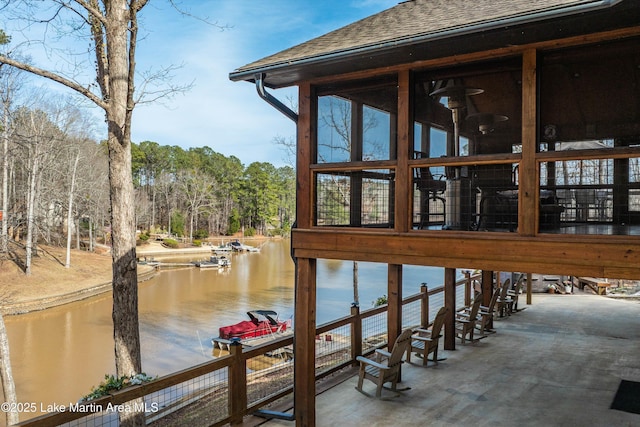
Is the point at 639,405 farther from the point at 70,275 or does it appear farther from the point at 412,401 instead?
the point at 70,275

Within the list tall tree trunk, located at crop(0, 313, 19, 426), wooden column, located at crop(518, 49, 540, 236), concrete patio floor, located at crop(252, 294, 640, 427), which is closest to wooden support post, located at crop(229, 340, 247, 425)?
concrete patio floor, located at crop(252, 294, 640, 427)

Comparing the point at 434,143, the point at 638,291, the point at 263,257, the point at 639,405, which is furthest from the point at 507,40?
the point at 263,257

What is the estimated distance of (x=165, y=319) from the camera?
17578mm

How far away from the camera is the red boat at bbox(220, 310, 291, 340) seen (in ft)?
44.7

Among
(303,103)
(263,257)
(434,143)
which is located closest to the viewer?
(303,103)

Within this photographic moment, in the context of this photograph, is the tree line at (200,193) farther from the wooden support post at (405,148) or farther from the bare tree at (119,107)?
the wooden support post at (405,148)

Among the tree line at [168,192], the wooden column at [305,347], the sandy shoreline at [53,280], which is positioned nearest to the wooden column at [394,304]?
the wooden column at [305,347]

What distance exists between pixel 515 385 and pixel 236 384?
3.84 m

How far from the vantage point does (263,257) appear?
122 ft

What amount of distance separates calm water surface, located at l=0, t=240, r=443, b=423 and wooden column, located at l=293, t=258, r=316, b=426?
8.46m

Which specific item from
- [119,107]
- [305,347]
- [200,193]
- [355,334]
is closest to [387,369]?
Answer: [355,334]

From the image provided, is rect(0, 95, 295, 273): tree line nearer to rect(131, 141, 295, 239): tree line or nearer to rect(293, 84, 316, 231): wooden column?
rect(131, 141, 295, 239): tree line

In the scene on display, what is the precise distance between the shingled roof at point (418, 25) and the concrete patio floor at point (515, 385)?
3.83 m

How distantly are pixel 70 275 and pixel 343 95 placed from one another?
23.7m
